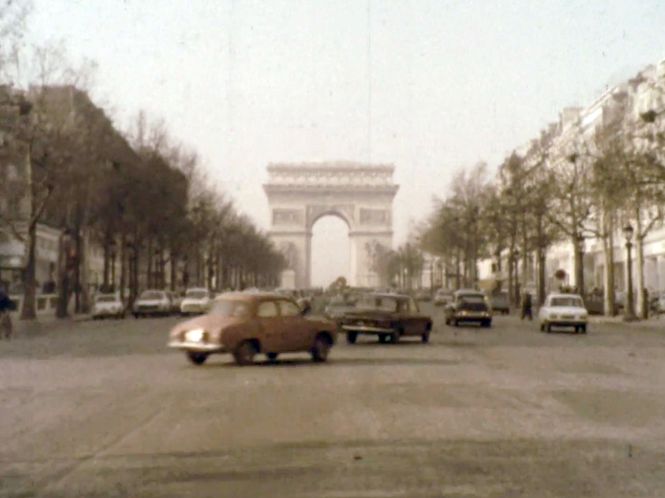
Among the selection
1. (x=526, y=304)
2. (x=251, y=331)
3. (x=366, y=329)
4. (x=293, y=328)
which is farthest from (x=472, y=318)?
(x=251, y=331)

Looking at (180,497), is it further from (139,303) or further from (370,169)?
(370,169)

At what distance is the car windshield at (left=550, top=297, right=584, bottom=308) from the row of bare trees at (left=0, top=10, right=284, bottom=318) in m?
20.8

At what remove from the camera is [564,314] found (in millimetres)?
43125

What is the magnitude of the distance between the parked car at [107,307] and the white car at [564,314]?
2490 cm

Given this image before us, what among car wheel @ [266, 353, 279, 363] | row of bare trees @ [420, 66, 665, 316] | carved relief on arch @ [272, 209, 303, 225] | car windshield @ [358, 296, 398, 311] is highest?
carved relief on arch @ [272, 209, 303, 225]

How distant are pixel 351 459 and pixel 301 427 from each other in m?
2.41

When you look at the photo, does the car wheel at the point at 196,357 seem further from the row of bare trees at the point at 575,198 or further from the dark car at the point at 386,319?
the row of bare trees at the point at 575,198

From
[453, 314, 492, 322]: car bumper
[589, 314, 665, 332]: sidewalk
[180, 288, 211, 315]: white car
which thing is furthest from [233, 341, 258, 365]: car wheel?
[180, 288, 211, 315]: white car

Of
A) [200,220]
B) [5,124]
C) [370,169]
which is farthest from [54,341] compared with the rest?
[370,169]

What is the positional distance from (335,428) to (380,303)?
20374mm

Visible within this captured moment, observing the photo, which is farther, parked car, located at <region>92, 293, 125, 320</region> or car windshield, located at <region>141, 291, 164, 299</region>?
car windshield, located at <region>141, 291, 164, 299</region>

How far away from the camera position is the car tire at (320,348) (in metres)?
24.0

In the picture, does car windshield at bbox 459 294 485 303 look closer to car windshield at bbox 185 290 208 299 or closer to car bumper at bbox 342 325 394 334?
car bumper at bbox 342 325 394 334

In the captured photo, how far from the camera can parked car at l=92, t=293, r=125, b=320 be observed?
2378 inches
